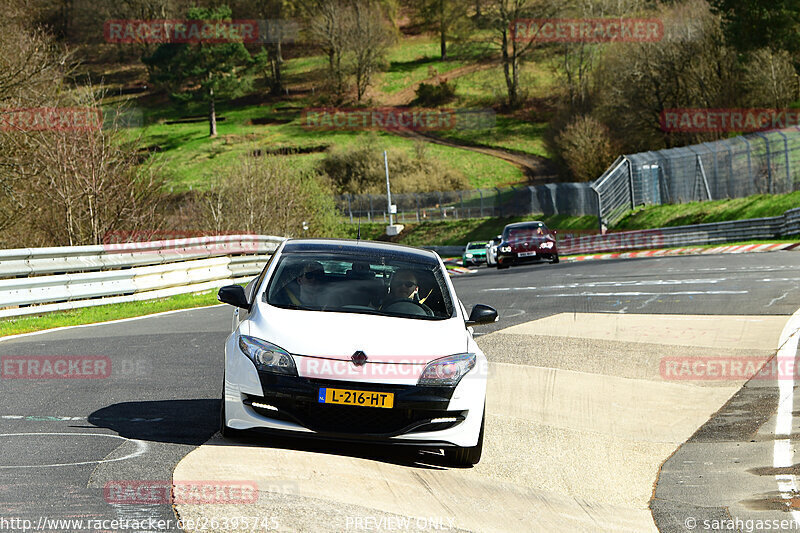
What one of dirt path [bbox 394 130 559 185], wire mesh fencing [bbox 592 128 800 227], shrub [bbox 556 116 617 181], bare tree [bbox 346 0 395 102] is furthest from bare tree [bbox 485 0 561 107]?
wire mesh fencing [bbox 592 128 800 227]

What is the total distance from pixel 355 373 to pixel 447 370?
0.67m

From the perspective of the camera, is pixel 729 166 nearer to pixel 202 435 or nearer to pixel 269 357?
pixel 202 435

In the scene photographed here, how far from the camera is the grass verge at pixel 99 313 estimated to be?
1563cm

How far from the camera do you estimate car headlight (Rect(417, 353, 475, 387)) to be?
6832mm

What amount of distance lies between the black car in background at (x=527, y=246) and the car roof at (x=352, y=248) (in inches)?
1081

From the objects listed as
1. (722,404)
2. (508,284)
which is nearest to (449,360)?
(722,404)

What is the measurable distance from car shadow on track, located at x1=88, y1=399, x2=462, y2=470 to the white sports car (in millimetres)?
235

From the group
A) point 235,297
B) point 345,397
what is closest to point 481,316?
point 345,397

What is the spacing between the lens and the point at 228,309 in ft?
63.5

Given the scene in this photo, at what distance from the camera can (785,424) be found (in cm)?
870

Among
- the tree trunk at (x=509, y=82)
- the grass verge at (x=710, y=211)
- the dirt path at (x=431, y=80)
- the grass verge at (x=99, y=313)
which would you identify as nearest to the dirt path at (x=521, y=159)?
the dirt path at (x=431, y=80)

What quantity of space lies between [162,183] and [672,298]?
1796cm

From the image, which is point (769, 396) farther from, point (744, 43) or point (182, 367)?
point (744, 43)

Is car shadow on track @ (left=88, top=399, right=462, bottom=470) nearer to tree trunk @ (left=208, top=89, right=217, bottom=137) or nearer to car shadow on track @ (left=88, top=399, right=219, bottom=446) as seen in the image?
car shadow on track @ (left=88, top=399, right=219, bottom=446)
